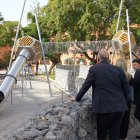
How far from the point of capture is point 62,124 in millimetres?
4934

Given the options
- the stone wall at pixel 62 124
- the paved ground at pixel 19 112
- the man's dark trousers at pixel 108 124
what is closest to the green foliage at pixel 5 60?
the paved ground at pixel 19 112

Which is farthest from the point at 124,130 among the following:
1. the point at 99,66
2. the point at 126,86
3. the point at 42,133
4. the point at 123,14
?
the point at 123,14

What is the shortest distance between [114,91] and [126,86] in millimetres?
355

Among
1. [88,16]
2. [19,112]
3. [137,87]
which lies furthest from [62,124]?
[88,16]

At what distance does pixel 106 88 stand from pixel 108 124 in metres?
0.57

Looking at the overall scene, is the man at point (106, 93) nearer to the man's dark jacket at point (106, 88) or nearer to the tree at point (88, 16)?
the man's dark jacket at point (106, 88)

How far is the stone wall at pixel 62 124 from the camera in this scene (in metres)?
4.32

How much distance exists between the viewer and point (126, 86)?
605 centimetres

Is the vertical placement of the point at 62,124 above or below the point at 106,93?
below

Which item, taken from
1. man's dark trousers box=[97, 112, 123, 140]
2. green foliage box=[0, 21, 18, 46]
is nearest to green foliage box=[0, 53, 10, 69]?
green foliage box=[0, 21, 18, 46]

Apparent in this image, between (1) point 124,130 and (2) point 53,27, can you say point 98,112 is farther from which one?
(2) point 53,27

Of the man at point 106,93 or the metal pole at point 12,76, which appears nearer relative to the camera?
the man at point 106,93

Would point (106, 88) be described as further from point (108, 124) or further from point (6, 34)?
point (6, 34)

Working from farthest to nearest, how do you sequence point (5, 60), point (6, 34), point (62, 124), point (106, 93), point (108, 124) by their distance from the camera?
point (6, 34) < point (5, 60) < point (108, 124) < point (106, 93) < point (62, 124)
